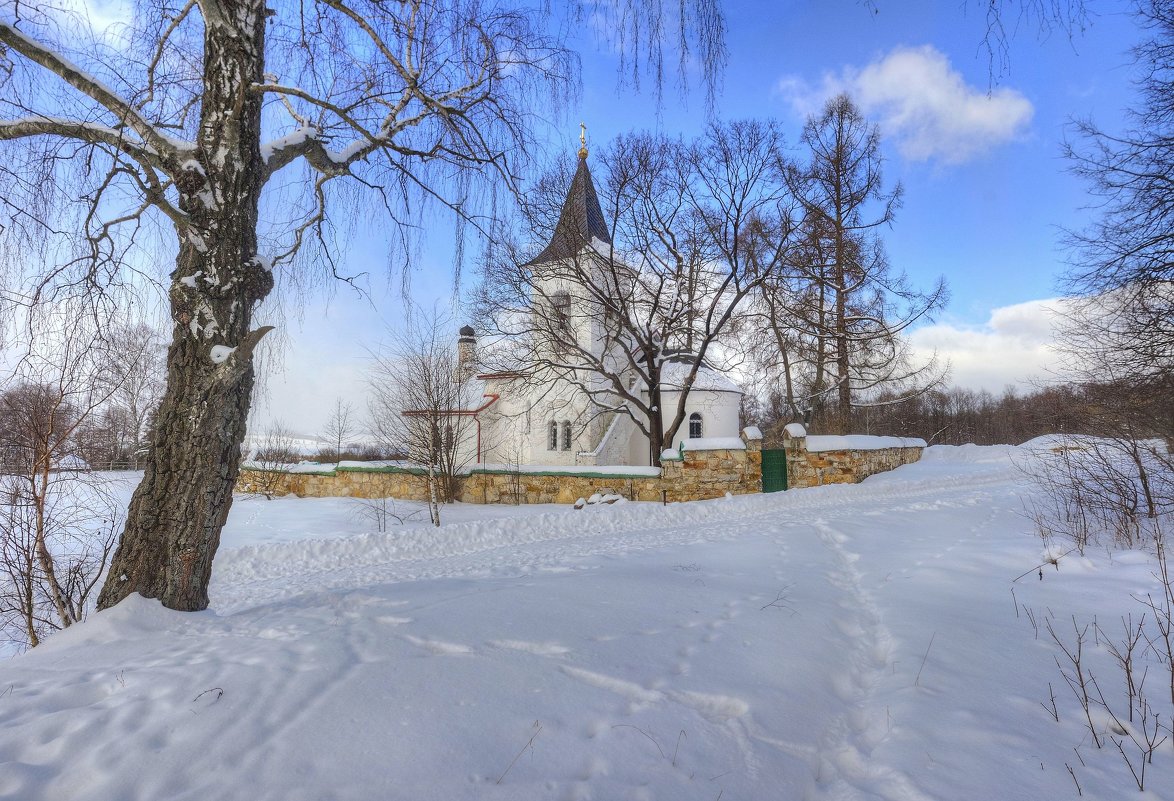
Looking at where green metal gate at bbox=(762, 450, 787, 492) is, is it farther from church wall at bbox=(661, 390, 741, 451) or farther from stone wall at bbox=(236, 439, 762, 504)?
church wall at bbox=(661, 390, 741, 451)

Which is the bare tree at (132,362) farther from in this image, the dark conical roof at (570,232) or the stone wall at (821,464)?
the stone wall at (821,464)

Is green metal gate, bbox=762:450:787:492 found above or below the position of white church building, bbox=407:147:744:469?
below

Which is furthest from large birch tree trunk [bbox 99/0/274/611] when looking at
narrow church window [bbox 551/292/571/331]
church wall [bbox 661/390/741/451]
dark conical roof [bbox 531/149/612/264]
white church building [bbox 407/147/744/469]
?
church wall [bbox 661/390/741/451]

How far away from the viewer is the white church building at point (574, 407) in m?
18.3

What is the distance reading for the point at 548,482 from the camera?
16.7 metres

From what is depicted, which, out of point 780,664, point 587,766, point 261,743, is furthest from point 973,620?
point 261,743

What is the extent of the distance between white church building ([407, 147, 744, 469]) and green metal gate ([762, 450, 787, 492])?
9.80 ft

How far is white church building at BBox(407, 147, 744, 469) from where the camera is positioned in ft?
60.0

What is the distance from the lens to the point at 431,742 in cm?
213

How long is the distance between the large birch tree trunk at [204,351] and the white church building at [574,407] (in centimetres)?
1358

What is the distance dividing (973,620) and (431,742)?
384 centimetres

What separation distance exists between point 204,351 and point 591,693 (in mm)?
3164

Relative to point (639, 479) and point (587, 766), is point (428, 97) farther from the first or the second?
point (639, 479)

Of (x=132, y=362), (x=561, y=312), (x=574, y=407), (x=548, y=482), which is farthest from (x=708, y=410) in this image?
(x=132, y=362)
